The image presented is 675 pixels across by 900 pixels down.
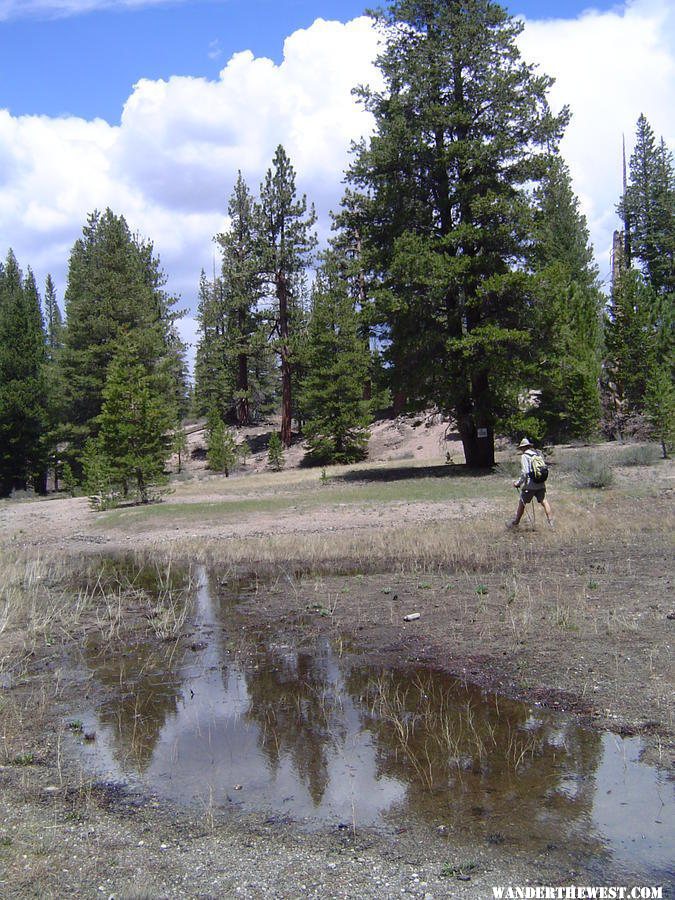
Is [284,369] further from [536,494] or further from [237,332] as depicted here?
[536,494]

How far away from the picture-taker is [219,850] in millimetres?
5055

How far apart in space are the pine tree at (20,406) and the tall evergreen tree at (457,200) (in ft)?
94.2

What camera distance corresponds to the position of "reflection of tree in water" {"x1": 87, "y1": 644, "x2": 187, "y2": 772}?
704 centimetres

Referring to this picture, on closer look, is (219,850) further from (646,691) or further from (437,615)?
(437,615)

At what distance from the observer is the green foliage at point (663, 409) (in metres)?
27.8

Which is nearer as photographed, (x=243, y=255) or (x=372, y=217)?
(x=372, y=217)

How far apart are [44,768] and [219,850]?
2.31 m

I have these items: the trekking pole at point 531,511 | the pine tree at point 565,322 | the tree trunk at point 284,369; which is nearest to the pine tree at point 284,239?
the tree trunk at point 284,369

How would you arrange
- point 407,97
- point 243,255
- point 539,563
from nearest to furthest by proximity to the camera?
point 539,563 < point 407,97 < point 243,255

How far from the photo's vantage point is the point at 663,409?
28203 millimetres

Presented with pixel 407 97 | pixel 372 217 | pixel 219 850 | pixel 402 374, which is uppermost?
pixel 407 97

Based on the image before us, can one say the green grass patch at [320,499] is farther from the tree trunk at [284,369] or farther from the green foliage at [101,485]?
the tree trunk at [284,369]

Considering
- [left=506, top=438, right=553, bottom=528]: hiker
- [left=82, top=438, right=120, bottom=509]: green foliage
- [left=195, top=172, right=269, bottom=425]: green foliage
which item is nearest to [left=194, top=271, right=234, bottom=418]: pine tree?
[left=195, top=172, right=269, bottom=425]: green foliage

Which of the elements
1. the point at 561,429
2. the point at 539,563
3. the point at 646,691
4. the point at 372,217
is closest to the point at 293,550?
the point at 539,563
